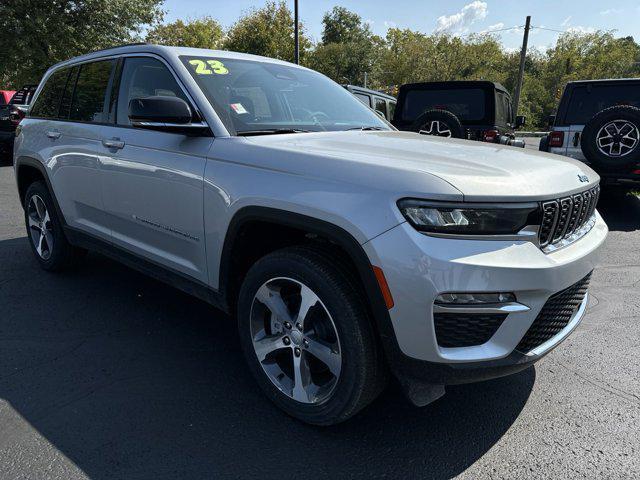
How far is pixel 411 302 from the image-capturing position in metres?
1.89

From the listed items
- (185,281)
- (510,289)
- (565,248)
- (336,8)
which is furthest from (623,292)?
(336,8)

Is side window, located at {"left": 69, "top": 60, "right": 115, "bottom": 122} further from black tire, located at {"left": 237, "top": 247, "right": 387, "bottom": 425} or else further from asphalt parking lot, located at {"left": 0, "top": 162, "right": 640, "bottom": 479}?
black tire, located at {"left": 237, "top": 247, "right": 387, "bottom": 425}

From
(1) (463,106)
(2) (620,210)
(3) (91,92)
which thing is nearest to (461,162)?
(3) (91,92)

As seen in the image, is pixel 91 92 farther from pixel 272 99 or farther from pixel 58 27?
pixel 58 27

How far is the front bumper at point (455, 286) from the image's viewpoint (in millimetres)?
1844

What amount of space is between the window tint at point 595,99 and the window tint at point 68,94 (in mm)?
6582

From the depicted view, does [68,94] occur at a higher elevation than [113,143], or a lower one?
higher

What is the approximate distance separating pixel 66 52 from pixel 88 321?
23265 mm

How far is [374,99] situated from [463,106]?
7.09 feet

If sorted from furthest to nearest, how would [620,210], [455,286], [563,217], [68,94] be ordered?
1. [620,210]
2. [68,94]
3. [563,217]
4. [455,286]

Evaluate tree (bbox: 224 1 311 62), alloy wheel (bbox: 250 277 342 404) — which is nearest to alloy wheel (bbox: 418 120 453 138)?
alloy wheel (bbox: 250 277 342 404)

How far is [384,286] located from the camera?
1.93 m

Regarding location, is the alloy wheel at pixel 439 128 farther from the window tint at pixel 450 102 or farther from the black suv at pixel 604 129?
the black suv at pixel 604 129

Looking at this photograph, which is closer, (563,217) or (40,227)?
(563,217)
